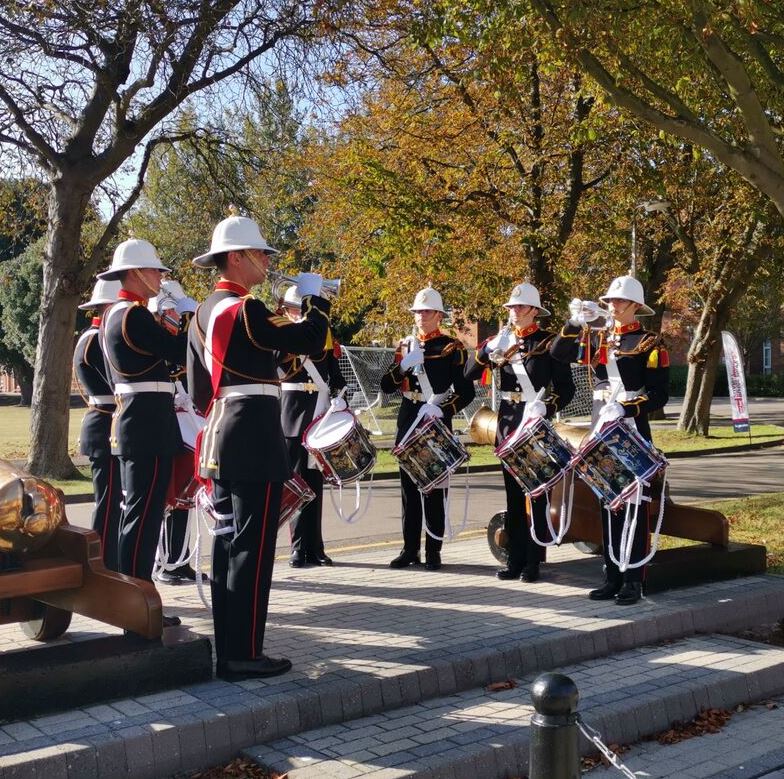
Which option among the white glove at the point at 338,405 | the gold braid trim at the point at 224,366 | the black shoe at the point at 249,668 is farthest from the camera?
the white glove at the point at 338,405

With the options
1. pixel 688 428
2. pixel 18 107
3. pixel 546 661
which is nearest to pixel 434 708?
pixel 546 661

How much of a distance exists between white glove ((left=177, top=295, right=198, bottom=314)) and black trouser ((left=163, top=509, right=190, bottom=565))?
155 cm

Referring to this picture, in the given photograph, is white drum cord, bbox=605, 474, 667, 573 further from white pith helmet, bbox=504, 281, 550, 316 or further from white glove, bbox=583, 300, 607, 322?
white pith helmet, bbox=504, 281, 550, 316

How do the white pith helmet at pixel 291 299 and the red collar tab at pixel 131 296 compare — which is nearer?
the red collar tab at pixel 131 296

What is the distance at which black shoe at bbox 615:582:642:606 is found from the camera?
7.26 m

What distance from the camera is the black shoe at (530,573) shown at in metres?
8.09

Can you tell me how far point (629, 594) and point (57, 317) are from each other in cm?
1142

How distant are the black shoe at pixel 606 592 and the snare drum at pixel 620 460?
0.61 meters

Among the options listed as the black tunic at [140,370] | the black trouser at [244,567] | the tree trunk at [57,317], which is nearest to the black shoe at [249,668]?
the black trouser at [244,567]

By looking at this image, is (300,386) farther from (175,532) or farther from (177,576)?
(177,576)

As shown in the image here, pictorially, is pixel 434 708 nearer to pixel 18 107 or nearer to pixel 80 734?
pixel 80 734

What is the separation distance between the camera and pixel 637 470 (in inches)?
278

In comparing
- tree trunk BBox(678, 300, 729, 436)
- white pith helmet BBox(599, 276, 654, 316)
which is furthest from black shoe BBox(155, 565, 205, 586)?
tree trunk BBox(678, 300, 729, 436)

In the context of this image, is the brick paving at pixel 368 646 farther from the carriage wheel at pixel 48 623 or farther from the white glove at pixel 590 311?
the white glove at pixel 590 311
